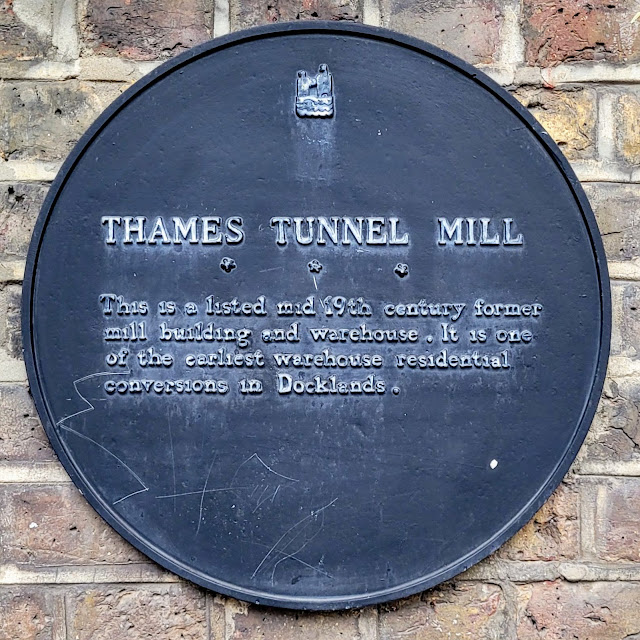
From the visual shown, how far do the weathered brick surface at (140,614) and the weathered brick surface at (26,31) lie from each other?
1.47 meters

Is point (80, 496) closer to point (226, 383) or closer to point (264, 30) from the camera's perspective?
point (226, 383)

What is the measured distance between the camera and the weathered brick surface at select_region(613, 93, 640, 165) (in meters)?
2.33

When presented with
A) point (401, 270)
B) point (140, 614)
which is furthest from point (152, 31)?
point (140, 614)

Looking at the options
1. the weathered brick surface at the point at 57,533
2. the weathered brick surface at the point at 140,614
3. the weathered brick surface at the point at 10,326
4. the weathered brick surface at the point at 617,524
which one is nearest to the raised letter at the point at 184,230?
the weathered brick surface at the point at 10,326

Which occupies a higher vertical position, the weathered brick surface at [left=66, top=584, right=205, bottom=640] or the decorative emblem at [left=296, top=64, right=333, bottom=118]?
the decorative emblem at [left=296, top=64, right=333, bottom=118]

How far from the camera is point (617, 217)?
2.31 metres

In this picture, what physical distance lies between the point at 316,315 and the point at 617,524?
98cm

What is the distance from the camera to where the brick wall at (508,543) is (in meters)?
2.21

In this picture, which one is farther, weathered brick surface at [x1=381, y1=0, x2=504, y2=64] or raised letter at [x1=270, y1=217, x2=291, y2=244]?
weathered brick surface at [x1=381, y1=0, x2=504, y2=64]

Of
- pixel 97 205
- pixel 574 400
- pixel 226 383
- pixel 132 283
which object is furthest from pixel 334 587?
pixel 97 205

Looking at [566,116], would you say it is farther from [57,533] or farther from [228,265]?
[57,533]

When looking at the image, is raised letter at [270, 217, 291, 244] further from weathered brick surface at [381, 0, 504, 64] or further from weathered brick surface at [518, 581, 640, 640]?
weathered brick surface at [518, 581, 640, 640]

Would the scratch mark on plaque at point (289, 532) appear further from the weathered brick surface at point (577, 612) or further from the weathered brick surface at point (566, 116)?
the weathered brick surface at point (566, 116)

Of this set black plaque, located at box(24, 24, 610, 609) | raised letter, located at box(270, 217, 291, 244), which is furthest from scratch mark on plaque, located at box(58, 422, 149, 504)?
raised letter, located at box(270, 217, 291, 244)
